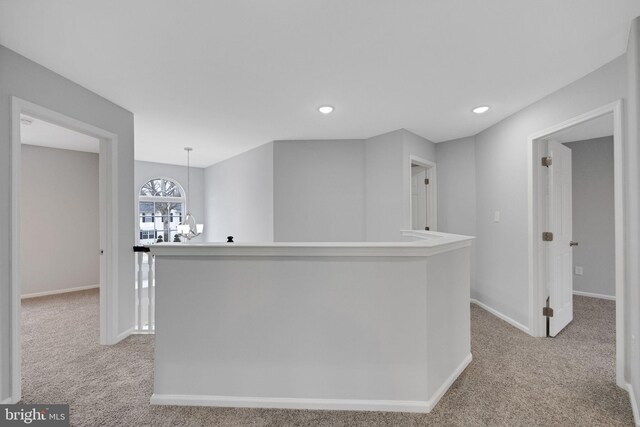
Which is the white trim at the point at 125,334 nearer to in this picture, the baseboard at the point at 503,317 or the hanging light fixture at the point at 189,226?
the hanging light fixture at the point at 189,226

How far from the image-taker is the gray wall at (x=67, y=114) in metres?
1.94

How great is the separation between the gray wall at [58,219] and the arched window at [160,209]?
174cm

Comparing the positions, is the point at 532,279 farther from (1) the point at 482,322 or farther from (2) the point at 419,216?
(2) the point at 419,216

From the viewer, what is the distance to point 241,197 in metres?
5.70

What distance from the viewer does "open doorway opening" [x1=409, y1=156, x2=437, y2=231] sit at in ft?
15.2

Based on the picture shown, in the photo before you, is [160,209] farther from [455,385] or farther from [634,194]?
[634,194]

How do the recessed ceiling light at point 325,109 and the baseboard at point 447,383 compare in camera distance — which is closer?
the baseboard at point 447,383

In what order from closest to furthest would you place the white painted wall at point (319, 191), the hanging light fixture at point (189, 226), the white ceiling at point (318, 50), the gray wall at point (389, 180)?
the white ceiling at point (318, 50)
the gray wall at point (389, 180)
the white painted wall at point (319, 191)
the hanging light fixture at point (189, 226)

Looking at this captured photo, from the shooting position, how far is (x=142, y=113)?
3.28 m

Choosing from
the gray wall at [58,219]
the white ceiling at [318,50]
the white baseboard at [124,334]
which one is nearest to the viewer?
the white ceiling at [318,50]

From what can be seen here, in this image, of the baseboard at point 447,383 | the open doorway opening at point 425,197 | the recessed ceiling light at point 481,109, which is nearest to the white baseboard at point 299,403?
the baseboard at point 447,383

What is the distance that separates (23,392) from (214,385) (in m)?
1.41

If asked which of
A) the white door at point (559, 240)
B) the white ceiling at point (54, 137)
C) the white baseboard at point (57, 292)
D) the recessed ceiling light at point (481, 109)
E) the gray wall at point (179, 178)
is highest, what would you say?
the white ceiling at point (54, 137)

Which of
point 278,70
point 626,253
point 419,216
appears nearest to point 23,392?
point 278,70
